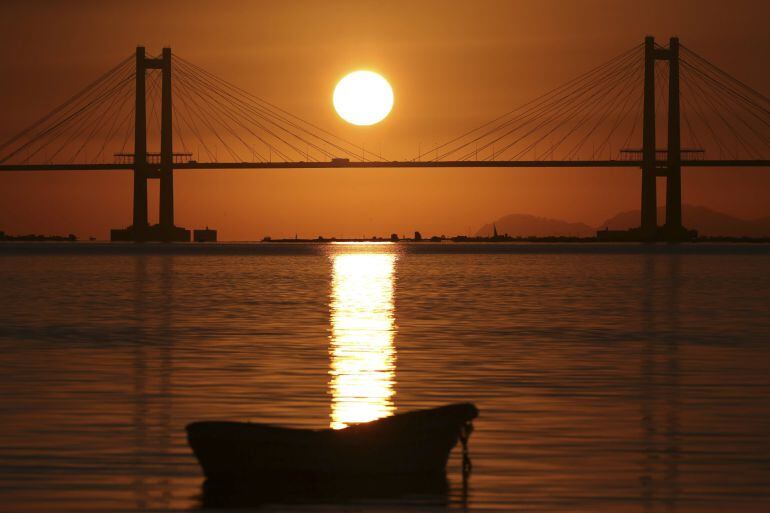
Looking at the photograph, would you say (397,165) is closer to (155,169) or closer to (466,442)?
(155,169)

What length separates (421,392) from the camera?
18.6m

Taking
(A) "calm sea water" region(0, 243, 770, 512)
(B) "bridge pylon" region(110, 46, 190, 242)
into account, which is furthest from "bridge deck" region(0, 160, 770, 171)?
(A) "calm sea water" region(0, 243, 770, 512)

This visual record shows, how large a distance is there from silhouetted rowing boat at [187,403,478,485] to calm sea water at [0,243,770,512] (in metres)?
0.35

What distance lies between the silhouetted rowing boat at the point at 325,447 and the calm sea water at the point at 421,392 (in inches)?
13.8

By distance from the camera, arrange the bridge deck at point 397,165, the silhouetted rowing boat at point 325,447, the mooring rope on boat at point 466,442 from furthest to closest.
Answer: the bridge deck at point 397,165 → the mooring rope on boat at point 466,442 → the silhouetted rowing boat at point 325,447

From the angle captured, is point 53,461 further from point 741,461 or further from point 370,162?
point 370,162

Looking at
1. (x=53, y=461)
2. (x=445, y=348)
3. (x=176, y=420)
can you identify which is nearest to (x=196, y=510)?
(x=53, y=461)

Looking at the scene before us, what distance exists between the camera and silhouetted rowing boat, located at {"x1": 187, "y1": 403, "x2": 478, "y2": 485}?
1168 cm

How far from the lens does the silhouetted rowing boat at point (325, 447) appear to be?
11680 millimetres

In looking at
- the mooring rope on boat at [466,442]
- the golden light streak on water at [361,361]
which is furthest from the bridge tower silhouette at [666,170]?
the mooring rope on boat at [466,442]

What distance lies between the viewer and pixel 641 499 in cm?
1145

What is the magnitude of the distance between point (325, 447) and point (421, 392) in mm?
6930

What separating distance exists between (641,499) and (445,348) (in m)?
14.5

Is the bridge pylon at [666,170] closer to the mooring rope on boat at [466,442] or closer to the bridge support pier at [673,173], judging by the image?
the bridge support pier at [673,173]
